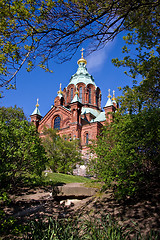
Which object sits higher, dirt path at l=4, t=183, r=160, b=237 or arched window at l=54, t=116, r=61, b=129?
arched window at l=54, t=116, r=61, b=129

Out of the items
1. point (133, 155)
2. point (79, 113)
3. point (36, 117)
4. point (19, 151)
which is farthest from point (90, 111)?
point (133, 155)

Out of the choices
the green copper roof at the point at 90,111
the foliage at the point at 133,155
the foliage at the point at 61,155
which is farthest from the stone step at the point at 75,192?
the green copper roof at the point at 90,111

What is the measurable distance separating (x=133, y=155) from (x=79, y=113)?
25.9 m

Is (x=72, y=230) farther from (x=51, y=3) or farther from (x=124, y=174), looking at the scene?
(x=51, y=3)

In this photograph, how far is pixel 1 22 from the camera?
4.49 m

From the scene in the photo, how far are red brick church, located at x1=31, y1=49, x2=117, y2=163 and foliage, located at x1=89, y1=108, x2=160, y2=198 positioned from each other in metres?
16.0

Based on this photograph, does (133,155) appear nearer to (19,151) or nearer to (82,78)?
(19,151)

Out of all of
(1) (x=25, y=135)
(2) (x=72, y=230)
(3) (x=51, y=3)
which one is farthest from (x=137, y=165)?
(3) (x=51, y=3)

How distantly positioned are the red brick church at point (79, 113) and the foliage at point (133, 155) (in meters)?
16.0

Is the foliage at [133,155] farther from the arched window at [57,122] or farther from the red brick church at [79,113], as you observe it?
the arched window at [57,122]

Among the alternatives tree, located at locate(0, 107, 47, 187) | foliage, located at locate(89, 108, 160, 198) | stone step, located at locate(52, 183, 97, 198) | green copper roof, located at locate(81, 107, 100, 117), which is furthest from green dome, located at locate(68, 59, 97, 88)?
foliage, located at locate(89, 108, 160, 198)

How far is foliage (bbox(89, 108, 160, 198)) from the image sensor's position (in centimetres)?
560

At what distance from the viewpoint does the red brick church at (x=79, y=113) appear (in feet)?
99.4

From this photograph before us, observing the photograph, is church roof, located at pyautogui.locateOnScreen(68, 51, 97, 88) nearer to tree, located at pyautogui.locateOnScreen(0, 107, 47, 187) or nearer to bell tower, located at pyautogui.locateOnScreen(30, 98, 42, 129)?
bell tower, located at pyautogui.locateOnScreen(30, 98, 42, 129)
